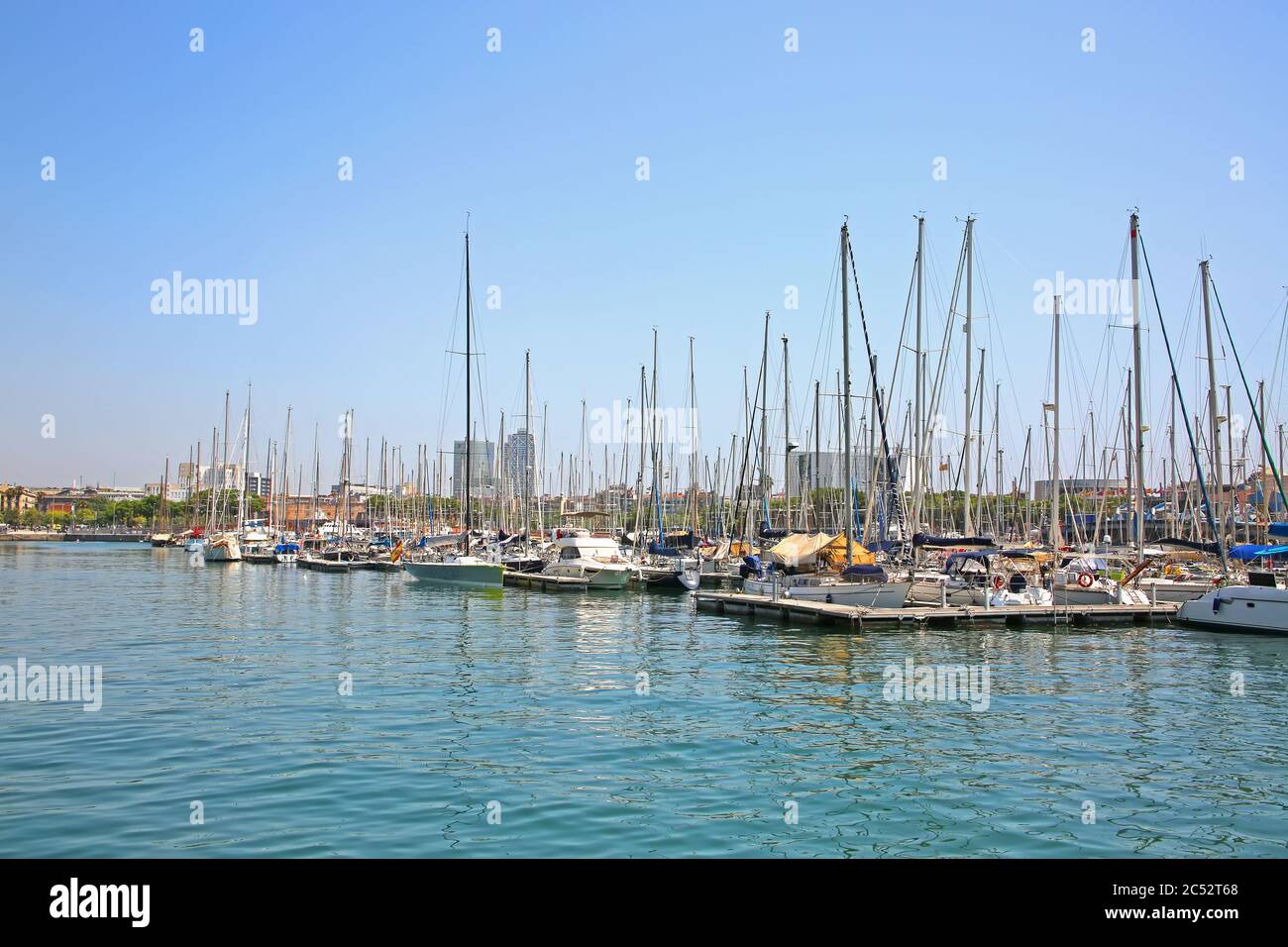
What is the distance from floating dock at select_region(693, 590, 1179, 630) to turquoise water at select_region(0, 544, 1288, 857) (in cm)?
374

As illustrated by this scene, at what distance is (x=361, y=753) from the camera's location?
18.2 metres

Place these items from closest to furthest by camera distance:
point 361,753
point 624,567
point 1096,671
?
point 361,753, point 1096,671, point 624,567

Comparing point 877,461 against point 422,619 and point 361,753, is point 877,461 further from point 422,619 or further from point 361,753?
point 361,753

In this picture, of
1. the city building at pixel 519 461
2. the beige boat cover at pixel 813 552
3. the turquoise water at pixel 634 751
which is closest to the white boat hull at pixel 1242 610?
the turquoise water at pixel 634 751

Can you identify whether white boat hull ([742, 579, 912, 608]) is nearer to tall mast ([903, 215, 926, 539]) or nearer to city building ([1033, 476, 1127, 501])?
tall mast ([903, 215, 926, 539])

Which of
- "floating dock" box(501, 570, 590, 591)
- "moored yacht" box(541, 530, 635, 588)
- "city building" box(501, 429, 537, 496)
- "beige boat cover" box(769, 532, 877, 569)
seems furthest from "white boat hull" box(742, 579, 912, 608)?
"city building" box(501, 429, 537, 496)

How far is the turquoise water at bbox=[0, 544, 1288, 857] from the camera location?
13773 millimetres

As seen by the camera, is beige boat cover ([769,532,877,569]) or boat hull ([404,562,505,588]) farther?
boat hull ([404,562,505,588])

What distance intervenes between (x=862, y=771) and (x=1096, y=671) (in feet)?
53.7

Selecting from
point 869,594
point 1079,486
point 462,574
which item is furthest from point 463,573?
point 1079,486

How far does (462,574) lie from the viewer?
6506 cm
